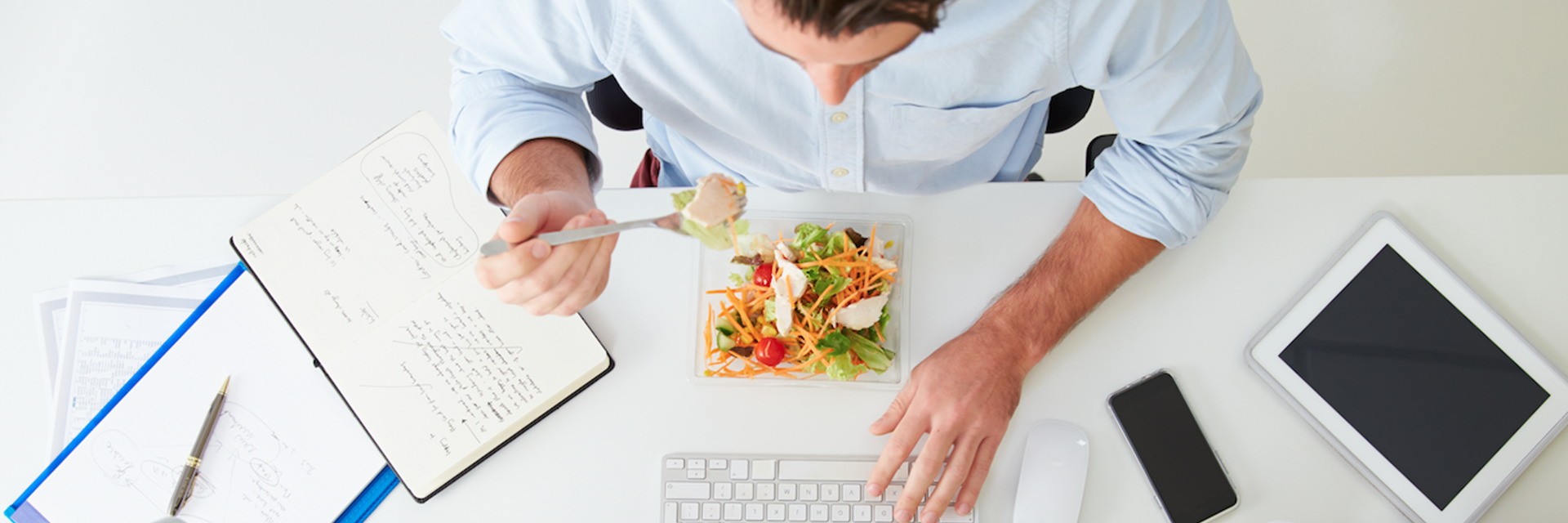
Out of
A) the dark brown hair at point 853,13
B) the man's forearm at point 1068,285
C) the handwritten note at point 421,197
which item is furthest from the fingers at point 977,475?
the handwritten note at point 421,197

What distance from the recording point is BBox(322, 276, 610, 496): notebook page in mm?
948

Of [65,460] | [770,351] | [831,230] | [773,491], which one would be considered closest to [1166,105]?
[831,230]

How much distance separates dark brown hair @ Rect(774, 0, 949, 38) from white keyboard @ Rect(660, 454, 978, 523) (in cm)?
→ 58

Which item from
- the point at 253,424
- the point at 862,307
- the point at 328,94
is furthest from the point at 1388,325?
the point at 328,94

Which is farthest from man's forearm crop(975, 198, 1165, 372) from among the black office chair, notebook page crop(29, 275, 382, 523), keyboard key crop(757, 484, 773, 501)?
notebook page crop(29, 275, 382, 523)

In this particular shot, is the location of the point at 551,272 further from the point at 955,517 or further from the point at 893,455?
the point at 955,517

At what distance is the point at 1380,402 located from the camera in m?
0.95

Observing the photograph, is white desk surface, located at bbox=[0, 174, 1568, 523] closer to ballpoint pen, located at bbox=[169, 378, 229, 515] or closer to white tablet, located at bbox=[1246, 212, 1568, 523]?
white tablet, located at bbox=[1246, 212, 1568, 523]

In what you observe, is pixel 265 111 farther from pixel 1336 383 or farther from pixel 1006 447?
pixel 1336 383

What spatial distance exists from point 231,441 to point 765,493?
67 centimetres

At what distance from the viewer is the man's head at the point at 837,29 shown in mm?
526

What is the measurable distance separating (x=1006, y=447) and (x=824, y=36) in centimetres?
61

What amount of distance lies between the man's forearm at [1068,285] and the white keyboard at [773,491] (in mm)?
220

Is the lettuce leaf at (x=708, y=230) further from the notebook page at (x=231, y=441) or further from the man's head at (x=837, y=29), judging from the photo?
the notebook page at (x=231, y=441)
